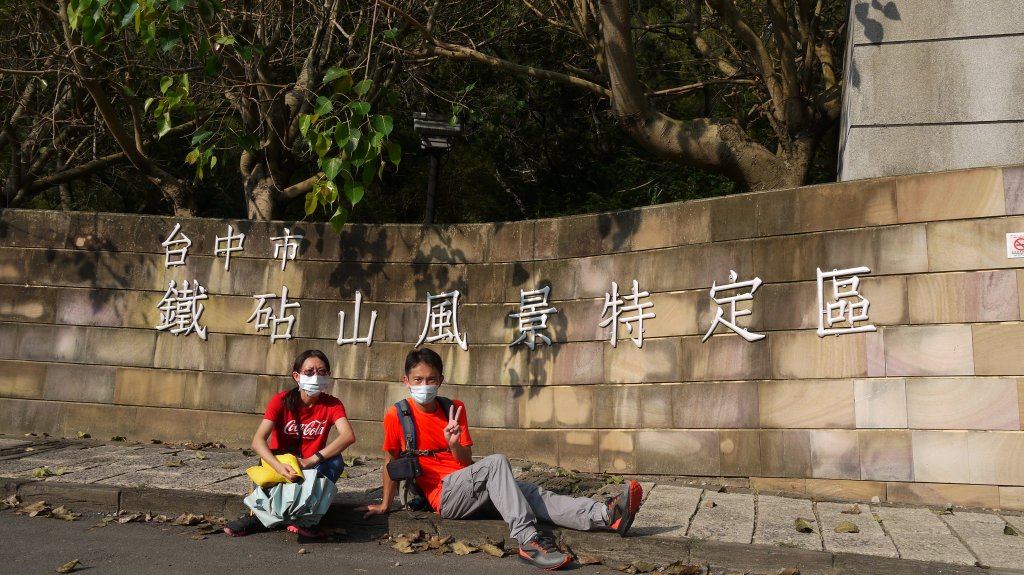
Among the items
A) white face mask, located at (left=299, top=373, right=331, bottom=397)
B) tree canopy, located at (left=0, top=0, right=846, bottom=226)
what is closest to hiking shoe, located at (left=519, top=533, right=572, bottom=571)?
white face mask, located at (left=299, top=373, right=331, bottom=397)

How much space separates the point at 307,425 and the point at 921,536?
12.4ft

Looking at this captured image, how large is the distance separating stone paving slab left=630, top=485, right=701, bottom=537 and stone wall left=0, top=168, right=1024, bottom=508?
532 millimetres

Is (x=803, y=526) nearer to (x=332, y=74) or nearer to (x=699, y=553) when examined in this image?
(x=699, y=553)

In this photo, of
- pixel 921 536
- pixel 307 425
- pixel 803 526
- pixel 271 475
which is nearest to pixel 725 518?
pixel 803 526

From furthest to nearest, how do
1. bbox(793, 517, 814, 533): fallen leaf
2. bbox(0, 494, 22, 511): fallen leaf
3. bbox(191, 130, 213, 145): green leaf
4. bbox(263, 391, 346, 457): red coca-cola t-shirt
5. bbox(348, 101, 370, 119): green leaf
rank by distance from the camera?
bbox(191, 130, 213, 145): green leaf
bbox(348, 101, 370, 119): green leaf
bbox(0, 494, 22, 511): fallen leaf
bbox(263, 391, 346, 457): red coca-cola t-shirt
bbox(793, 517, 814, 533): fallen leaf

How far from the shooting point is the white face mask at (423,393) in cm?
565

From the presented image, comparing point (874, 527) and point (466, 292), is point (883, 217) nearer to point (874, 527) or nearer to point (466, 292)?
point (874, 527)

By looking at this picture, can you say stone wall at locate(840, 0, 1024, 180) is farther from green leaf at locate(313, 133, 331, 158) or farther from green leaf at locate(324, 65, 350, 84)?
green leaf at locate(313, 133, 331, 158)

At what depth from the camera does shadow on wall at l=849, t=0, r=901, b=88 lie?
755 cm

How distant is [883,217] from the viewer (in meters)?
6.87

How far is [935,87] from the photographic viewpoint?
741 cm

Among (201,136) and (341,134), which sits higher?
(201,136)

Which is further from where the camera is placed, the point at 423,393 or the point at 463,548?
the point at 423,393

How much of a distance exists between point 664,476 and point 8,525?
4.69 meters
